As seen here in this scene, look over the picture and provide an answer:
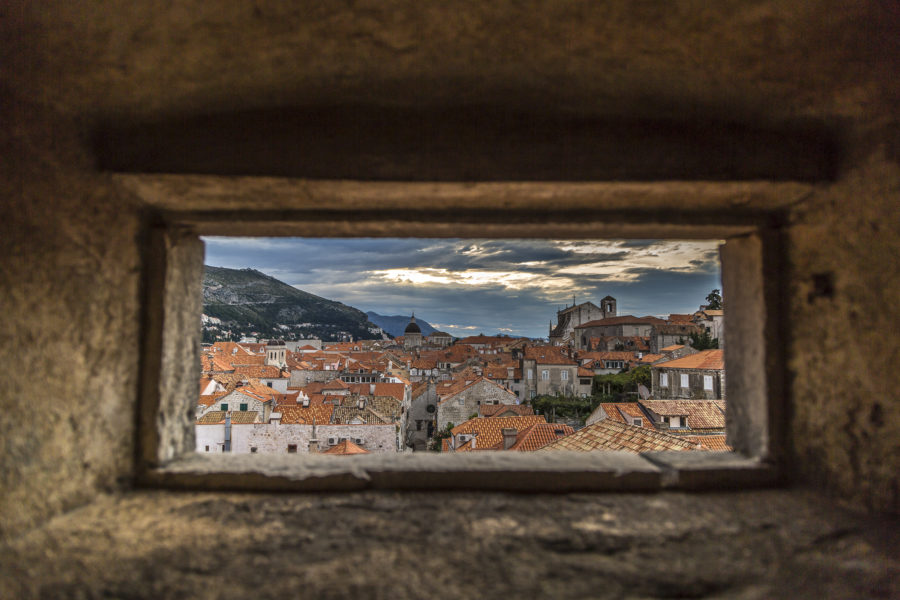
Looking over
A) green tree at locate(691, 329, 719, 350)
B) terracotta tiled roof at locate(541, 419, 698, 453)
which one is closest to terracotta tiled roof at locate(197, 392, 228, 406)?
terracotta tiled roof at locate(541, 419, 698, 453)

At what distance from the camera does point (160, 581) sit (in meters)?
1.18

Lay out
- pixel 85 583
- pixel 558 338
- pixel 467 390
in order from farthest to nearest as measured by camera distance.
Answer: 1. pixel 558 338
2. pixel 467 390
3. pixel 85 583

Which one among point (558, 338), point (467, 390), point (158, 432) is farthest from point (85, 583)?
point (558, 338)

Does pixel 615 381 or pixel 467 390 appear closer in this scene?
pixel 467 390

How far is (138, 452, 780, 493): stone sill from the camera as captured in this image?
176 cm

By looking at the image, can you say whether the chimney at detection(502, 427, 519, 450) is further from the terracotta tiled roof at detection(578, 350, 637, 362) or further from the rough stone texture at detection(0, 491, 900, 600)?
the terracotta tiled roof at detection(578, 350, 637, 362)

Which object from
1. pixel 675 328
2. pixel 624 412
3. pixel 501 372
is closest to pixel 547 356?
pixel 501 372

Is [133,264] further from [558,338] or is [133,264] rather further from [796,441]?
[558,338]

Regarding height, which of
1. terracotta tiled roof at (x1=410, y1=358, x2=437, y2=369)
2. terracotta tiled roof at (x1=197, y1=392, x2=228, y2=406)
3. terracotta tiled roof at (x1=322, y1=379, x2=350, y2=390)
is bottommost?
terracotta tiled roof at (x1=322, y1=379, x2=350, y2=390)

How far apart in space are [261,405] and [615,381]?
21635 mm

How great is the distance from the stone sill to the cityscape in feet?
1.66

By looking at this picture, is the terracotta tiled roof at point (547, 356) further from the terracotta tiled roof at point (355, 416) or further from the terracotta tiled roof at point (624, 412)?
the terracotta tiled roof at point (355, 416)

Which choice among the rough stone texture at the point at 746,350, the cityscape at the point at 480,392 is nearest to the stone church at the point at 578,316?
the cityscape at the point at 480,392

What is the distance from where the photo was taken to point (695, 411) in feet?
47.3
